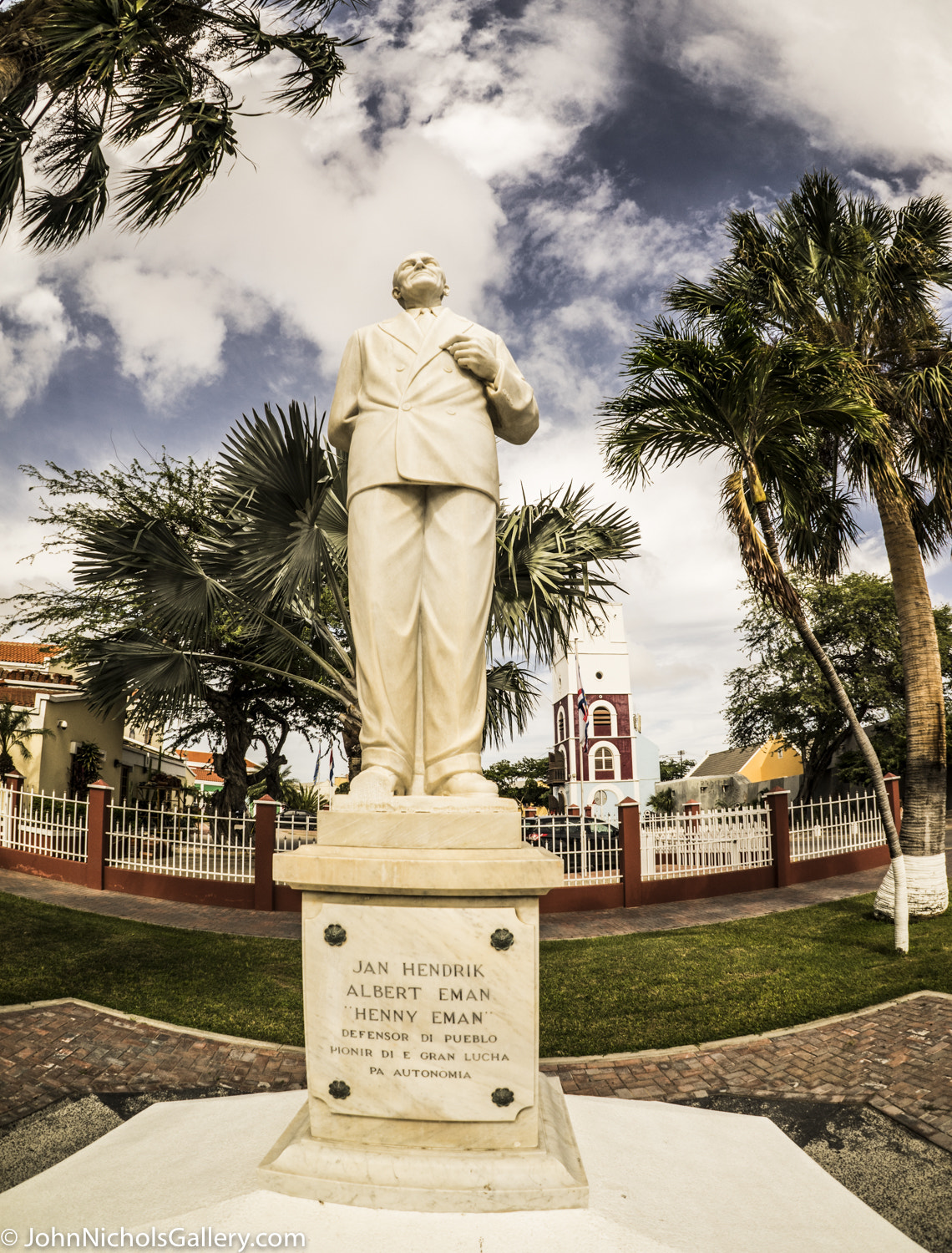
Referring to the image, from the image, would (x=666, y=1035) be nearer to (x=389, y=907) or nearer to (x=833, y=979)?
(x=833, y=979)

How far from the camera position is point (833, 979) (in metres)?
6.70

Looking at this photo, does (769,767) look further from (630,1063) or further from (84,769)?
(630,1063)

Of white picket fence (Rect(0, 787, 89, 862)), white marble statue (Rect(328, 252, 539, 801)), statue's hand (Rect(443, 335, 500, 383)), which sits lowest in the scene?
white picket fence (Rect(0, 787, 89, 862))

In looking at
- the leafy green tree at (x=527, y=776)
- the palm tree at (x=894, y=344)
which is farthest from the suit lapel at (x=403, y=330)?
the leafy green tree at (x=527, y=776)

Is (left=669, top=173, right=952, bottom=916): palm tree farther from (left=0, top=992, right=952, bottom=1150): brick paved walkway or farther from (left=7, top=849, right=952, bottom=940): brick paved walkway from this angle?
(left=0, top=992, right=952, bottom=1150): brick paved walkway

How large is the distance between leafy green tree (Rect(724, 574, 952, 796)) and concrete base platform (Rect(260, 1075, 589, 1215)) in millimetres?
20585

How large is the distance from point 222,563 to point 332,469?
1772 mm

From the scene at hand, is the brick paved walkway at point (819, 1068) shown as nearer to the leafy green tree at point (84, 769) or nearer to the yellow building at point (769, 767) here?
the leafy green tree at point (84, 769)

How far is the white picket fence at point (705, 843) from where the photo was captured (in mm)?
11891

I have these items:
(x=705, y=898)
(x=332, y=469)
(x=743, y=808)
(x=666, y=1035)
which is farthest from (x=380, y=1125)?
(x=743, y=808)

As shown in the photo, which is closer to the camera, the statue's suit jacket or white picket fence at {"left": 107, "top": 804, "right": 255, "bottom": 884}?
the statue's suit jacket

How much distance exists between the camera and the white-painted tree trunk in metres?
8.49

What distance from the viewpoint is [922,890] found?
8.56 m

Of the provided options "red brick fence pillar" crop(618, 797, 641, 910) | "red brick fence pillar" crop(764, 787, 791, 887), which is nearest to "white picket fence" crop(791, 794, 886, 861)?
"red brick fence pillar" crop(764, 787, 791, 887)
